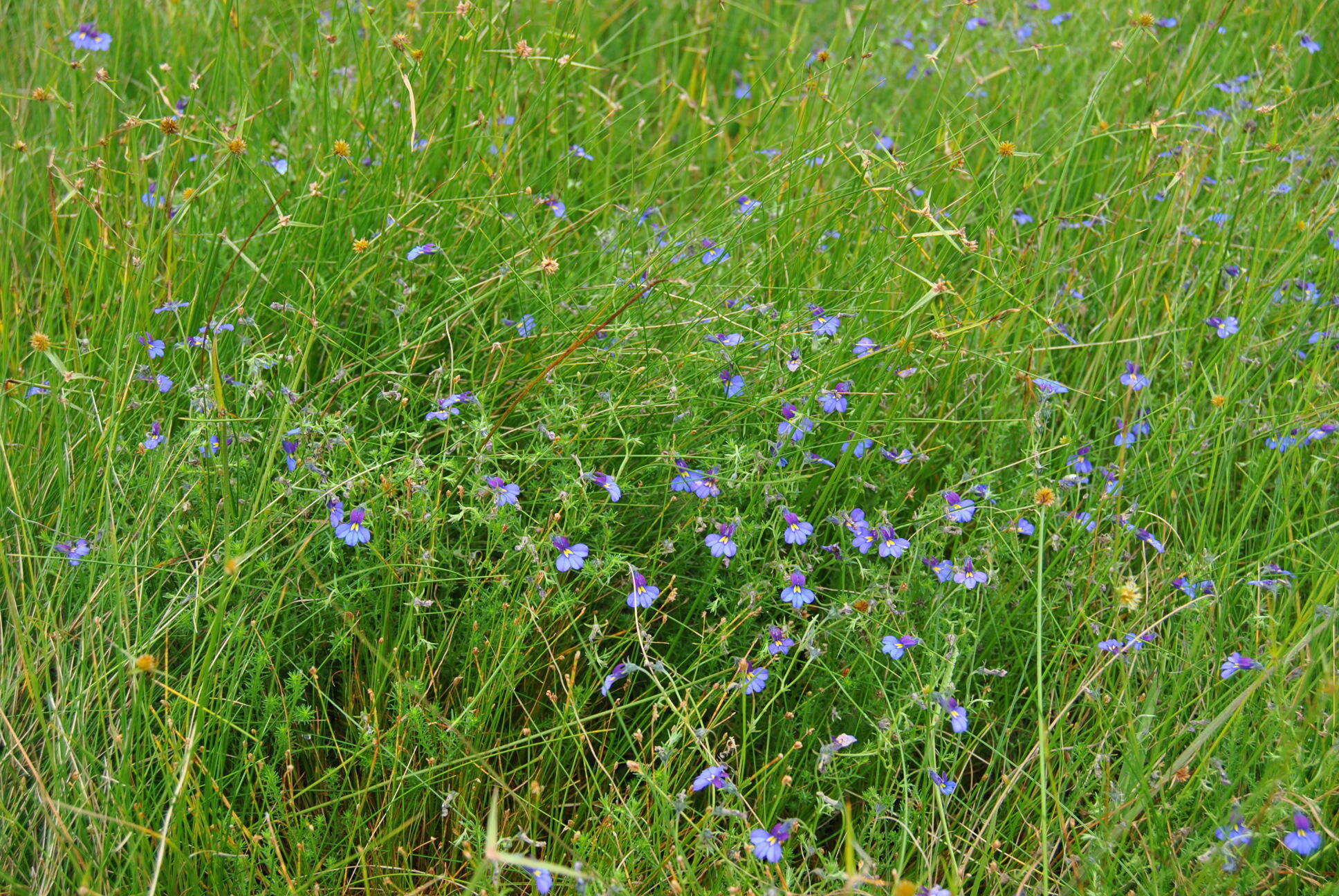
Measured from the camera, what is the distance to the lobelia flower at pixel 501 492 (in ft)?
6.34

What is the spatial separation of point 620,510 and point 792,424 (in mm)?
411

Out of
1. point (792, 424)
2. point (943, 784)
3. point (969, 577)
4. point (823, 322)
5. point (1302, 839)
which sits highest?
point (823, 322)

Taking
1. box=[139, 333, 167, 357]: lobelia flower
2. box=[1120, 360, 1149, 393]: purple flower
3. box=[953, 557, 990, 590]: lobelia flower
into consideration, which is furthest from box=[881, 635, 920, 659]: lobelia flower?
box=[139, 333, 167, 357]: lobelia flower

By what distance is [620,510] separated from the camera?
2.23 metres

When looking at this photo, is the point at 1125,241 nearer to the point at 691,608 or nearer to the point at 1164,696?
the point at 1164,696

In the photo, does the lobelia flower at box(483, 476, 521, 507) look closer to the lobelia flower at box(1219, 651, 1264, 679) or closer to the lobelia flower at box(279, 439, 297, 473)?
the lobelia flower at box(279, 439, 297, 473)

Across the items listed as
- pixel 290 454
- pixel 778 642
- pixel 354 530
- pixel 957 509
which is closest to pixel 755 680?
pixel 778 642

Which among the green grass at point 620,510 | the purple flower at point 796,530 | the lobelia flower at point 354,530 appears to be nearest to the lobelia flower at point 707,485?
the green grass at point 620,510

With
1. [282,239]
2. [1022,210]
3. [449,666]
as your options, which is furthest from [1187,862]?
[282,239]

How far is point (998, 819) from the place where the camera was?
2014 millimetres

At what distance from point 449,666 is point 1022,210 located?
2149 millimetres

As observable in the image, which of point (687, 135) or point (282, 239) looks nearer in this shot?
point (282, 239)

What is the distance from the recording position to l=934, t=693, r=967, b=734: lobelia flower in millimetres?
1819

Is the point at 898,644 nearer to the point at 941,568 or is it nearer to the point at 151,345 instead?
the point at 941,568
